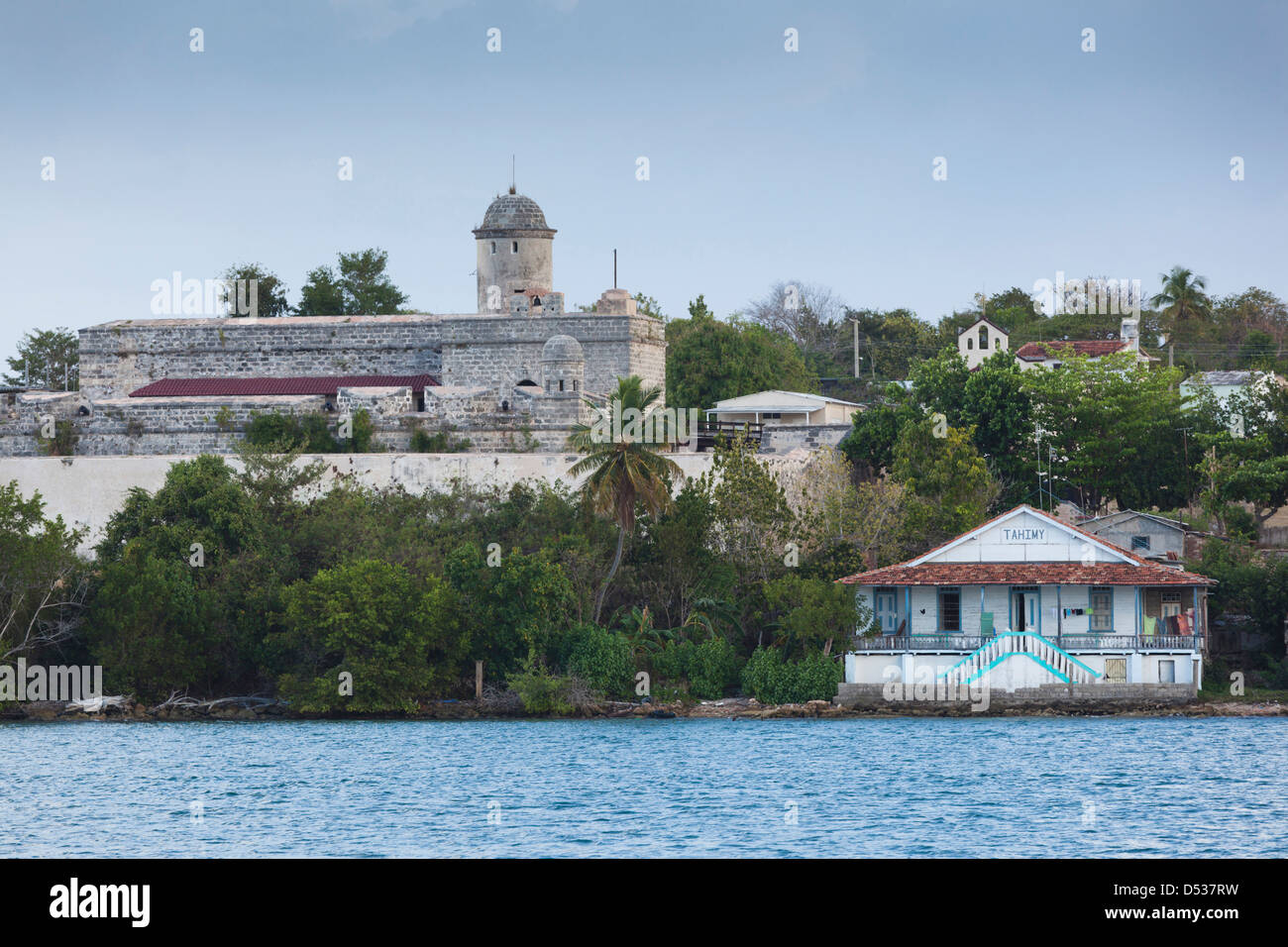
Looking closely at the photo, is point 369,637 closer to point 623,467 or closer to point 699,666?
point 623,467

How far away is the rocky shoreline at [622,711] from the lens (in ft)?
141

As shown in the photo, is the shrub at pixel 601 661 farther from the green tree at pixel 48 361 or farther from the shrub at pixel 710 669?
the green tree at pixel 48 361

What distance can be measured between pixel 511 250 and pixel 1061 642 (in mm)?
26457

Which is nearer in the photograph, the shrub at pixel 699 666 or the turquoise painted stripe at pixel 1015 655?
the turquoise painted stripe at pixel 1015 655

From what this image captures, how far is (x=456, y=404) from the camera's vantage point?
5609 cm

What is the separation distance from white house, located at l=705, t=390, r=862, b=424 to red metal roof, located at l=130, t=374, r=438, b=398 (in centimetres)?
1149

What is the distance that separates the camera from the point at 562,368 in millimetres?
56469

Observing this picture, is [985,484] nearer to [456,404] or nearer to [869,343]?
[456,404]

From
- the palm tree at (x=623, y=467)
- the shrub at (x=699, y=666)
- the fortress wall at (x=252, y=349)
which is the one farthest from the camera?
the fortress wall at (x=252, y=349)

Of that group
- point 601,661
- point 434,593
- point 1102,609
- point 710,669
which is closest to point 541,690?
point 601,661

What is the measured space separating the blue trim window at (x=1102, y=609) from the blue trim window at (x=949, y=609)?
11.1 feet

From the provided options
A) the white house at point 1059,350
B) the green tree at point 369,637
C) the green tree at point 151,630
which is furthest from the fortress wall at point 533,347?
the white house at point 1059,350

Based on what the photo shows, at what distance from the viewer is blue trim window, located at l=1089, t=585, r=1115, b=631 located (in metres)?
44.3

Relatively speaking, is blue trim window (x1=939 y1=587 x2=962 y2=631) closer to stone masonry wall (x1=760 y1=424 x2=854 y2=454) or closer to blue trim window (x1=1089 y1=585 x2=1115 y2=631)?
blue trim window (x1=1089 y1=585 x2=1115 y2=631)
